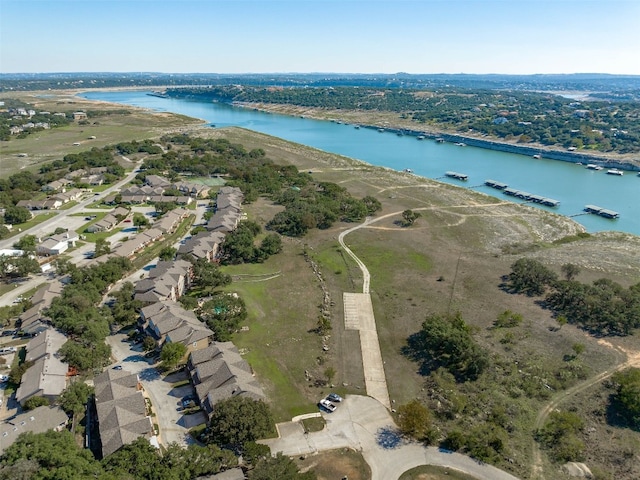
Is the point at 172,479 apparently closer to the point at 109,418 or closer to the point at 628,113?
the point at 109,418

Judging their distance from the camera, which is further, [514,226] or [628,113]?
[628,113]

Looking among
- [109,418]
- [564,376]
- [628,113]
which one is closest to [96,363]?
[109,418]

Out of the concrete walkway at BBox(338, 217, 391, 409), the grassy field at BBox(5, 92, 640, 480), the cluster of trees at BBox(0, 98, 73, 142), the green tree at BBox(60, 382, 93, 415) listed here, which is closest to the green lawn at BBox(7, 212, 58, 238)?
the grassy field at BBox(5, 92, 640, 480)

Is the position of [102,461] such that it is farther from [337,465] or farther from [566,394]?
[566,394]

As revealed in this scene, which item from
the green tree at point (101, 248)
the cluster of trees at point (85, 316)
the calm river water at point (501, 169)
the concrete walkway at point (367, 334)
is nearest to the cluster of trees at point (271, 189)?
the concrete walkway at point (367, 334)

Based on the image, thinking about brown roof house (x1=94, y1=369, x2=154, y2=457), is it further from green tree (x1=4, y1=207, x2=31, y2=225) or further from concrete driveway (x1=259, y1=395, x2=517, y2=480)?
green tree (x1=4, y1=207, x2=31, y2=225)

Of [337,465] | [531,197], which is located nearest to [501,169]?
[531,197]
